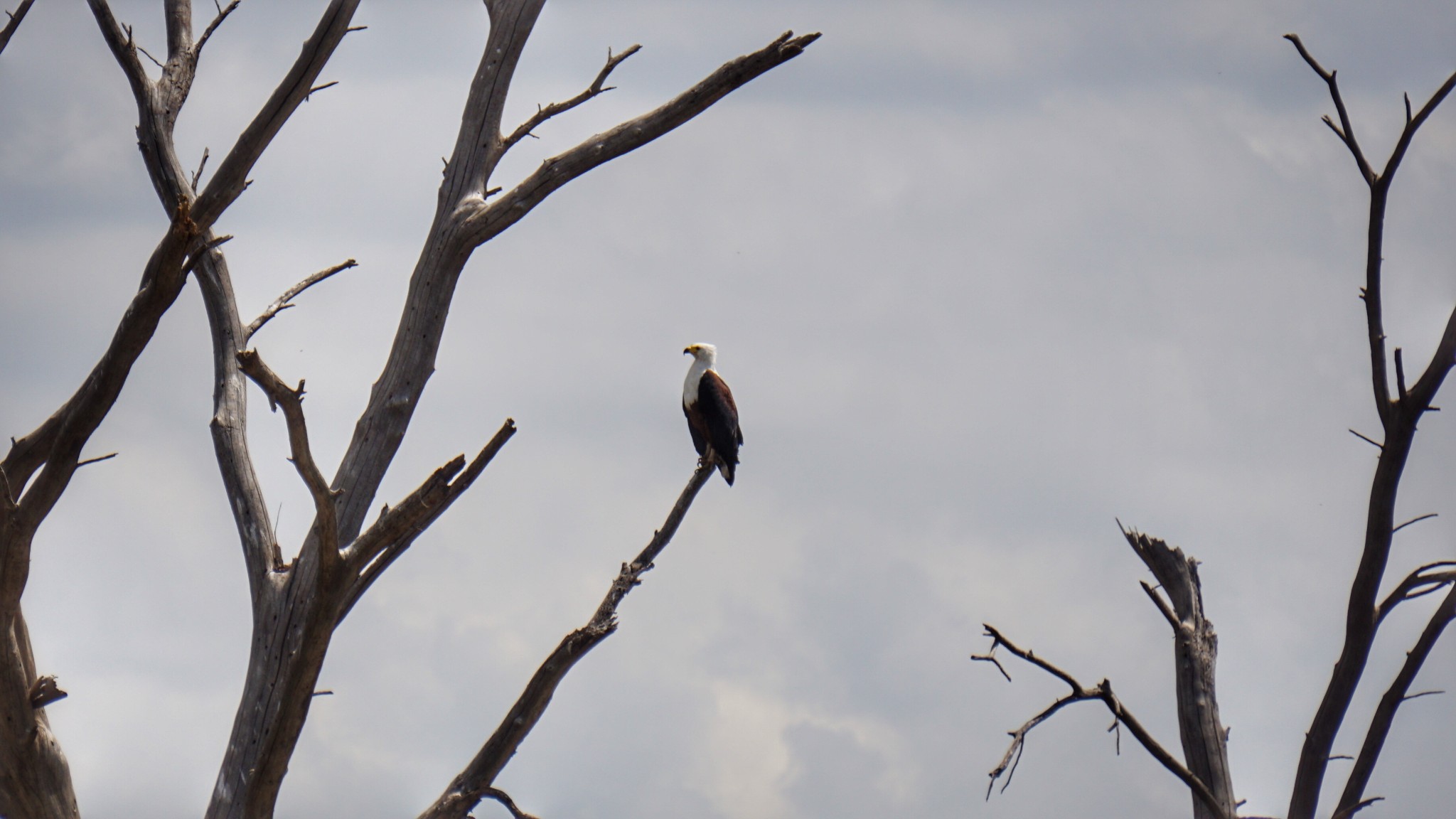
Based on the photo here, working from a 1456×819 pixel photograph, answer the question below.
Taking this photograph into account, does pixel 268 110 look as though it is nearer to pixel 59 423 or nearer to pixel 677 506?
pixel 59 423

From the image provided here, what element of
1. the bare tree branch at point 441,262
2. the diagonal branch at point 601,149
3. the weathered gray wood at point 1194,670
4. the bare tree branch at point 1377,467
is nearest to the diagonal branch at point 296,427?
the bare tree branch at point 441,262

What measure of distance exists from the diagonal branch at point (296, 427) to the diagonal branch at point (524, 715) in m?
1.66

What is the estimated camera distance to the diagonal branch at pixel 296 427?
146 inches

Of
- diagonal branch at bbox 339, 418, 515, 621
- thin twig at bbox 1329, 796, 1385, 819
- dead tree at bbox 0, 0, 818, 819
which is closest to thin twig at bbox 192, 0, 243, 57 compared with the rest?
dead tree at bbox 0, 0, 818, 819

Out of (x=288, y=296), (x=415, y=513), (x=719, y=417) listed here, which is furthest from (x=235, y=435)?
(x=719, y=417)

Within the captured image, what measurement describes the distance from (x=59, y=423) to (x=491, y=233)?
2.26 meters

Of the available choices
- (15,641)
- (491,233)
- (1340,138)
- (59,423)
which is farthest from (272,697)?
(1340,138)

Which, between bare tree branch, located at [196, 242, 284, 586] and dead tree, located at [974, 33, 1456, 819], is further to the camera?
bare tree branch, located at [196, 242, 284, 586]

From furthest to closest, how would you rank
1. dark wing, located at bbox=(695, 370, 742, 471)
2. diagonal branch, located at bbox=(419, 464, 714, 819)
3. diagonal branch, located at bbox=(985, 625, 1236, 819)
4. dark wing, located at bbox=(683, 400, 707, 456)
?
dark wing, located at bbox=(683, 400, 707, 456) < dark wing, located at bbox=(695, 370, 742, 471) < diagonal branch, located at bbox=(419, 464, 714, 819) < diagonal branch, located at bbox=(985, 625, 1236, 819)

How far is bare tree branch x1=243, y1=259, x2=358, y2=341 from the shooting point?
6.79 meters

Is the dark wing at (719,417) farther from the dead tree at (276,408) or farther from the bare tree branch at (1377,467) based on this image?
the bare tree branch at (1377,467)

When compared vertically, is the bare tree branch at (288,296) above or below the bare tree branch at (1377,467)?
above

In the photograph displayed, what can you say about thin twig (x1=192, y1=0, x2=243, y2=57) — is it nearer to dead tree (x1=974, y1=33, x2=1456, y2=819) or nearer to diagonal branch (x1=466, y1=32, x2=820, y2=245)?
diagonal branch (x1=466, y1=32, x2=820, y2=245)

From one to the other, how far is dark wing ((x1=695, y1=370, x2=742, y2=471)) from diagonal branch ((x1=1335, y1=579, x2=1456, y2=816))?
5983mm
